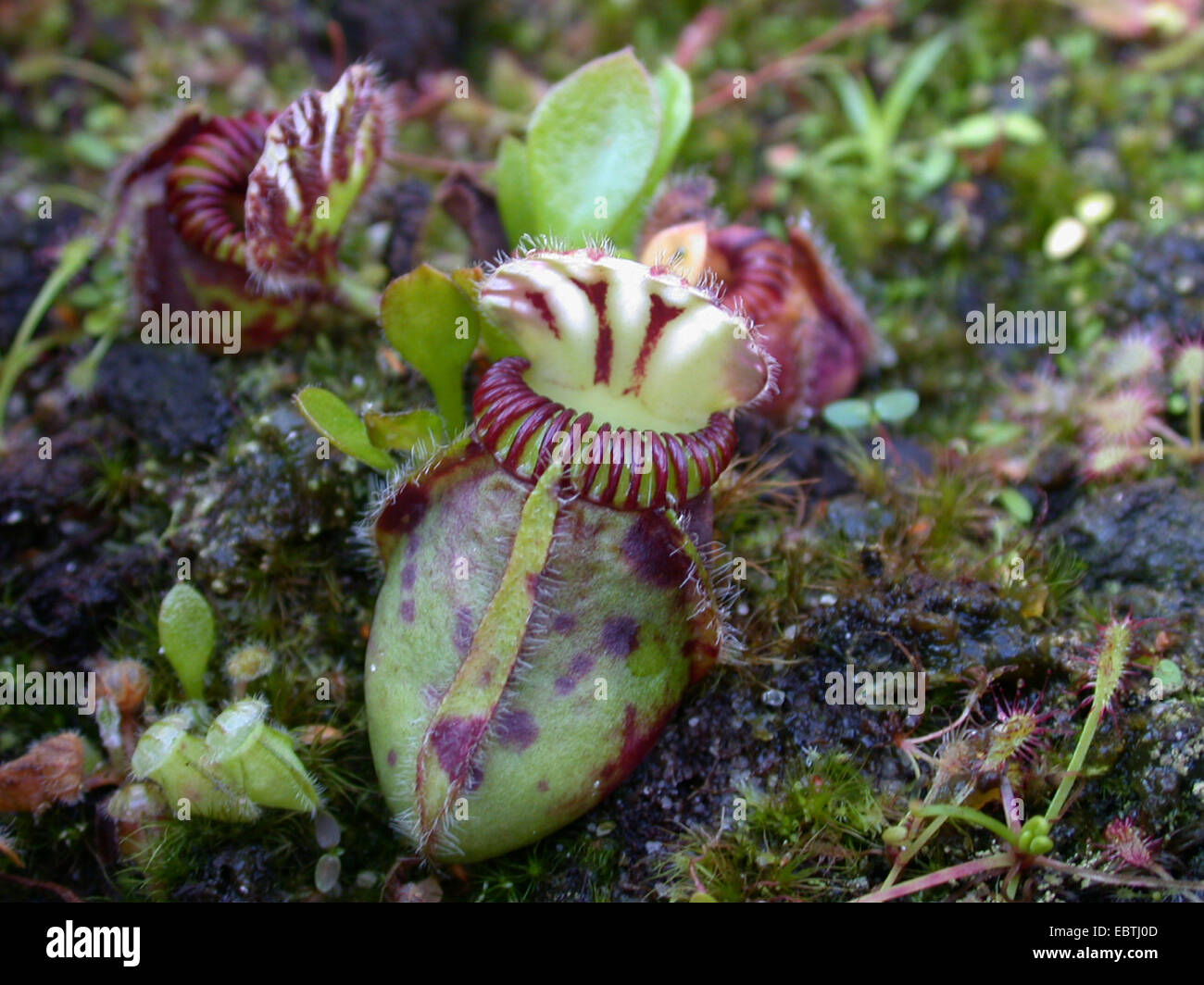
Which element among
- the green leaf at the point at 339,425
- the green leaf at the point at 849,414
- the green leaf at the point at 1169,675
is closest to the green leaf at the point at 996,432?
the green leaf at the point at 849,414

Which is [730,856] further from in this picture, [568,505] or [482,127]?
[482,127]

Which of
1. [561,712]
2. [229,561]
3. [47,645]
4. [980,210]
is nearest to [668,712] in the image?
[561,712]

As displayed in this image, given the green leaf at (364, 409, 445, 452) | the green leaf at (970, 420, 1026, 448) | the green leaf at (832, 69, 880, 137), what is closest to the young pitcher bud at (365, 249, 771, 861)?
the green leaf at (364, 409, 445, 452)

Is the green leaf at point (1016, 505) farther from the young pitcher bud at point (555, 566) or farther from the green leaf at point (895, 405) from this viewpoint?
the young pitcher bud at point (555, 566)

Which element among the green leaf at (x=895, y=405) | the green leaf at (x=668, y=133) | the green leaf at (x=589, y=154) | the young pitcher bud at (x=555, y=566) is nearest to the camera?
the young pitcher bud at (x=555, y=566)

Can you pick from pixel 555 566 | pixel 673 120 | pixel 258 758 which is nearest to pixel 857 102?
pixel 673 120
